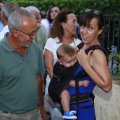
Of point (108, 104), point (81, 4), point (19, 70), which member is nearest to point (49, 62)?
point (108, 104)

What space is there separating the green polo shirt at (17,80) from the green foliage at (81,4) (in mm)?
6281

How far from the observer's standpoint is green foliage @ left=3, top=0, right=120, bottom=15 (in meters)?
9.64

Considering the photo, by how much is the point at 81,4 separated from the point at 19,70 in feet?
23.2

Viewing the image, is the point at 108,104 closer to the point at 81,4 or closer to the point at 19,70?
the point at 19,70

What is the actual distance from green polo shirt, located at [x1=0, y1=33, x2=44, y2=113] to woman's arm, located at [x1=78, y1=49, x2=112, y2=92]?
0.49 metres

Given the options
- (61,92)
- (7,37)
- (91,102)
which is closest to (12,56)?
(7,37)

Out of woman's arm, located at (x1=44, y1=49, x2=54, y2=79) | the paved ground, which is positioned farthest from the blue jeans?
the paved ground

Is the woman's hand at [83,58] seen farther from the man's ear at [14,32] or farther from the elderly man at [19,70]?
the man's ear at [14,32]

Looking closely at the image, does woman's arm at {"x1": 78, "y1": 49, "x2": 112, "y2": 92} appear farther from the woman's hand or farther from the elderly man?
the elderly man

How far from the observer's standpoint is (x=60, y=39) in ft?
16.5

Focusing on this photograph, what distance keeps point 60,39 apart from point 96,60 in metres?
1.48

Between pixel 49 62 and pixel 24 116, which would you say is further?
pixel 49 62

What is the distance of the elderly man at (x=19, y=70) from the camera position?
11.3ft

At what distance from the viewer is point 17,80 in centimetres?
349
